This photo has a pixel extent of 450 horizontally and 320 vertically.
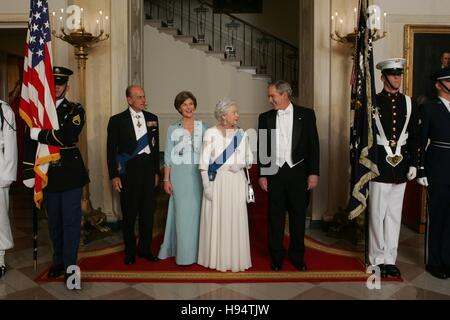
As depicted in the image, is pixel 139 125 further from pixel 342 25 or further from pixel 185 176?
pixel 342 25

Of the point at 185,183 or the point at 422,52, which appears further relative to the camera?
the point at 422,52

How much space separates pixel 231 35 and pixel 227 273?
28.5ft

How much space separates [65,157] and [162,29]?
6.65 metres

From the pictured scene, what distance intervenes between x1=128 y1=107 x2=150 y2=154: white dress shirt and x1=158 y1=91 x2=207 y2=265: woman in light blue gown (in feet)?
0.77

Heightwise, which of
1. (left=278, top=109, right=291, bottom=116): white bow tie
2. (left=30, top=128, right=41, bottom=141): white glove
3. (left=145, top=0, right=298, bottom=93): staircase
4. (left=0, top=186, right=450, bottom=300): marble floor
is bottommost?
(left=0, top=186, right=450, bottom=300): marble floor

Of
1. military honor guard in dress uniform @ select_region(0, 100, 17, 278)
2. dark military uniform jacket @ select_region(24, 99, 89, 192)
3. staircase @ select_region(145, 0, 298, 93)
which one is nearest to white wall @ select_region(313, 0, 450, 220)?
dark military uniform jacket @ select_region(24, 99, 89, 192)

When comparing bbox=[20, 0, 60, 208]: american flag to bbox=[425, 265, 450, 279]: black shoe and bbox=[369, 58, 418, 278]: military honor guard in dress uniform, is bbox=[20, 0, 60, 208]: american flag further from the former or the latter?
bbox=[425, 265, 450, 279]: black shoe

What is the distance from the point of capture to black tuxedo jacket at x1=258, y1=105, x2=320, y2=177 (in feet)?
14.3

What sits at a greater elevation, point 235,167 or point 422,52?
point 422,52

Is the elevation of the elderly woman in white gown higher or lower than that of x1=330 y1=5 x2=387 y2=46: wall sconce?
lower

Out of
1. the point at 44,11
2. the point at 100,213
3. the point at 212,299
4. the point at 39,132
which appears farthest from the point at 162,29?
the point at 212,299

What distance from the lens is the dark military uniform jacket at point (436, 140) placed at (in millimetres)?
4234

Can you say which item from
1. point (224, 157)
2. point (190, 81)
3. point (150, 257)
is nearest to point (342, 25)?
point (224, 157)

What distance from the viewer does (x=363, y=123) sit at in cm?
423
